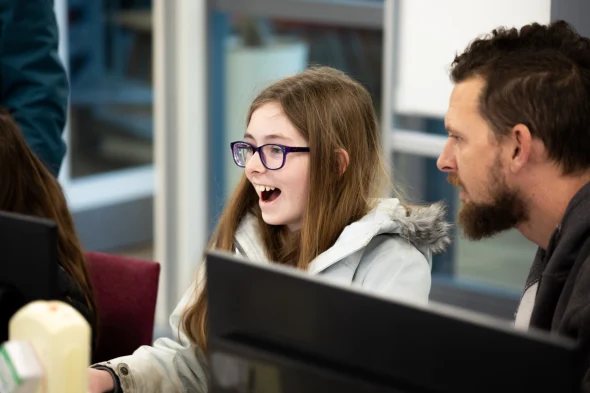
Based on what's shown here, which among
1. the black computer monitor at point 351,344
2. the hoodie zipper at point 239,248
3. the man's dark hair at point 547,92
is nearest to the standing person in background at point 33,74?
the hoodie zipper at point 239,248

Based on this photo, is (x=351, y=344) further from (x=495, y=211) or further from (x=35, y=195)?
(x=35, y=195)

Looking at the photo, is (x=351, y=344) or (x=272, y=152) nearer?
(x=351, y=344)

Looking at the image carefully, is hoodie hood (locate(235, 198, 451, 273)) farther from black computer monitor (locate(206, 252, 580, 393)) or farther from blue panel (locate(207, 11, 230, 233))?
blue panel (locate(207, 11, 230, 233))

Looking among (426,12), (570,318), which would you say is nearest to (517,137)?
(570,318)

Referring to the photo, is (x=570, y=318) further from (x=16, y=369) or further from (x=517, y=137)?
(x=16, y=369)

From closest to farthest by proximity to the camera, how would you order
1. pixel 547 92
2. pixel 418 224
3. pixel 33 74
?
pixel 547 92 < pixel 418 224 < pixel 33 74

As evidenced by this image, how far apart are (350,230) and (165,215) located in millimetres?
2466

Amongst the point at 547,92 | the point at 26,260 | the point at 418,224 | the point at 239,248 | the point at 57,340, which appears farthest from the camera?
the point at 239,248

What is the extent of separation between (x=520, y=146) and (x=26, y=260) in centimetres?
76

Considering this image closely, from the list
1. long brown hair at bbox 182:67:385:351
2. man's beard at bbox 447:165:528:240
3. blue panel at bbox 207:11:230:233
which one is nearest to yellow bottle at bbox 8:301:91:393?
long brown hair at bbox 182:67:385:351

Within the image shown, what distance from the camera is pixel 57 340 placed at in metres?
1.15

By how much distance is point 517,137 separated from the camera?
4.86 ft

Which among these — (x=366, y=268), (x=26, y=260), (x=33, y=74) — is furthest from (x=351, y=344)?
(x=33, y=74)

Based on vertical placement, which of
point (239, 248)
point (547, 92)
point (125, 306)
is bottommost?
point (125, 306)
